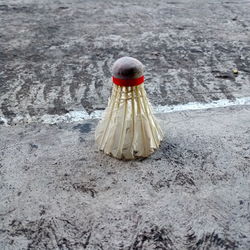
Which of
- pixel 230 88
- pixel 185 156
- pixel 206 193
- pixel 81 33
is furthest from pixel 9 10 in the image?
pixel 206 193

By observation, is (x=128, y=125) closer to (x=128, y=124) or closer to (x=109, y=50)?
(x=128, y=124)

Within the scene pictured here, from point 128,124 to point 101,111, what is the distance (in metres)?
0.76

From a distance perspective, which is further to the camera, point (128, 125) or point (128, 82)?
point (128, 125)

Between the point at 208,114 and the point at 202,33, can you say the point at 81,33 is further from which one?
the point at 208,114

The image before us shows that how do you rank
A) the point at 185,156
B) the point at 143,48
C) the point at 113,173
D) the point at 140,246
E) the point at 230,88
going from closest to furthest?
1. the point at 140,246
2. the point at 113,173
3. the point at 185,156
4. the point at 230,88
5. the point at 143,48

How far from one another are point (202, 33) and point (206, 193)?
2.86m

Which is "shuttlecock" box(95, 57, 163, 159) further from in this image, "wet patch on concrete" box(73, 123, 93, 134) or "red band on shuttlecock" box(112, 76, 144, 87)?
"wet patch on concrete" box(73, 123, 93, 134)

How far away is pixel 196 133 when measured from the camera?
2451 mm

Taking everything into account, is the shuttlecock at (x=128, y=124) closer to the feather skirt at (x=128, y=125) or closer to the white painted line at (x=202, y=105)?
the feather skirt at (x=128, y=125)

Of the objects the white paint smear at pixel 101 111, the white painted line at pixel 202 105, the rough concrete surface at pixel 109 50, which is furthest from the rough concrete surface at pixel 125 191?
the rough concrete surface at pixel 109 50

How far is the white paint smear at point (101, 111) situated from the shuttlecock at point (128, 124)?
54 centimetres

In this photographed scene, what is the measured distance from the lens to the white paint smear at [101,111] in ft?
8.70

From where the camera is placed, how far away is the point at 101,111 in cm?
277

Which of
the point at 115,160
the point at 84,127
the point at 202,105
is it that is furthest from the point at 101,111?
the point at 202,105
